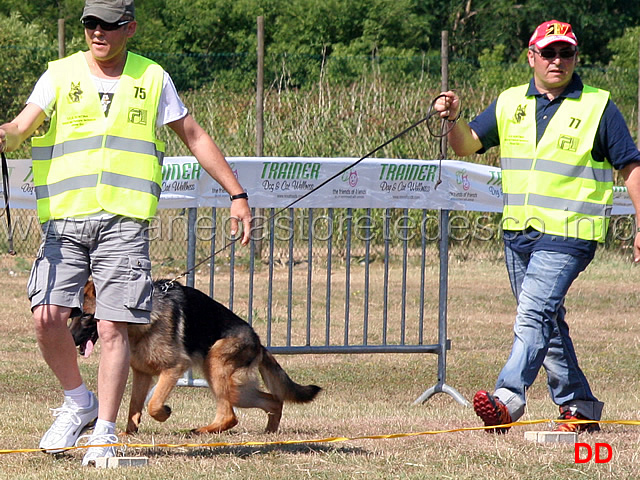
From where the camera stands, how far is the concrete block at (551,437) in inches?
199

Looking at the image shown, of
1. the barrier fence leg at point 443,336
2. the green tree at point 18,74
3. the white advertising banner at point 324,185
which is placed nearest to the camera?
the white advertising banner at point 324,185

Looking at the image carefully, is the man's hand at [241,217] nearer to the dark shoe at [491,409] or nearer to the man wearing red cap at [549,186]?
the man wearing red cap at [549,186]

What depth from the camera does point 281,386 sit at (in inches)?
237

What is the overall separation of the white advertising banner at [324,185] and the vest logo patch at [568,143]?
1.76 meters

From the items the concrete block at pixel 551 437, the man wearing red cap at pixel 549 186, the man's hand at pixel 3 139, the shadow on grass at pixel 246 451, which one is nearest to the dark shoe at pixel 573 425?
the man wearing red cap at pixel 549 186

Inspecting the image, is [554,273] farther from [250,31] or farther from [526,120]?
[250,31]

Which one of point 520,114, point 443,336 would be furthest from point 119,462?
point 443,336

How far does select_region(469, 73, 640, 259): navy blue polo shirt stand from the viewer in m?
5.21

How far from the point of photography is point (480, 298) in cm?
1302

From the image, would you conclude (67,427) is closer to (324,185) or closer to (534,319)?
(534,319)

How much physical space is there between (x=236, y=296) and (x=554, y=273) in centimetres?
745

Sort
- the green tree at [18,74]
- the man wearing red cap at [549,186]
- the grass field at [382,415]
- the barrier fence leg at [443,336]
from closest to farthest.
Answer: the grass field at [382,415]
the man wearing red cap at [549,186]
the barrier fence leg at [443,336]
the green tree at [18,74]

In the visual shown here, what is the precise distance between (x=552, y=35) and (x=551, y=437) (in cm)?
203

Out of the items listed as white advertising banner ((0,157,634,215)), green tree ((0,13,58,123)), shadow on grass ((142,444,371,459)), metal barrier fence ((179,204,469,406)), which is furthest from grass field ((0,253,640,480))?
green tree ((0,13,58,123))
